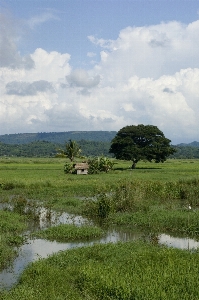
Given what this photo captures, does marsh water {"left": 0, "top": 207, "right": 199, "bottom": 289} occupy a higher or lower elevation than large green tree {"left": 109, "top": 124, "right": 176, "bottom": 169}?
lower

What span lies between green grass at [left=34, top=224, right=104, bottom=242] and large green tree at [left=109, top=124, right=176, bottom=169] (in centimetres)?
4004

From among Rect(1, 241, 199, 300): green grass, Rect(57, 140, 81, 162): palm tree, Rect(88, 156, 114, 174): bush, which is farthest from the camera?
Rect(57, 140, 81, 162): palm tree

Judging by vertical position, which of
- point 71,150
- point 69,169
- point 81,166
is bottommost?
point 69,169

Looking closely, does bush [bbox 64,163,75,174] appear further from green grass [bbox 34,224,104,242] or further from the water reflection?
the water reflection

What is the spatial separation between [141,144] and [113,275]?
49.8m

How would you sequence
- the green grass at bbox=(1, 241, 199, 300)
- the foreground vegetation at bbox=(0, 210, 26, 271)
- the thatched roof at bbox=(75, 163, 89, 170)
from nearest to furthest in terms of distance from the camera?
the green grass at bbox=(1, 241, 199, 300), the foreground vegetation at bbox=(0, 210, 26, 271), the thatched roof at bbox=(75, 163, 89, 170)

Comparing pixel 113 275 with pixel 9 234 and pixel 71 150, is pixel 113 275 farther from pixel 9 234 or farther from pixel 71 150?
pixel 71 150

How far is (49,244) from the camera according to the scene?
1625 centimetres

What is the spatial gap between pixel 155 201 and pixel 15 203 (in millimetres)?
9846

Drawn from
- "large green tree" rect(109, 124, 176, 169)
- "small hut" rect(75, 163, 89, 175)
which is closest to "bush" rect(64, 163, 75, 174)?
"small hut" rect(75, 163, 89, 175)

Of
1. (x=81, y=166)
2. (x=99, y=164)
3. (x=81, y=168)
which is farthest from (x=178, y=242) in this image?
(x=99, y=164)

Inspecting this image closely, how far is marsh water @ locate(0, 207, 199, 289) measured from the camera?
12.7 metres

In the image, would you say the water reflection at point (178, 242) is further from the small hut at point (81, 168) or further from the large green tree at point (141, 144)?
the large green tree at point (141, 144)

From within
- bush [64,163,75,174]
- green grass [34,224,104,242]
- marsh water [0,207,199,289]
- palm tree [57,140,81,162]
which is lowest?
marsh water [0,207,199,289]
